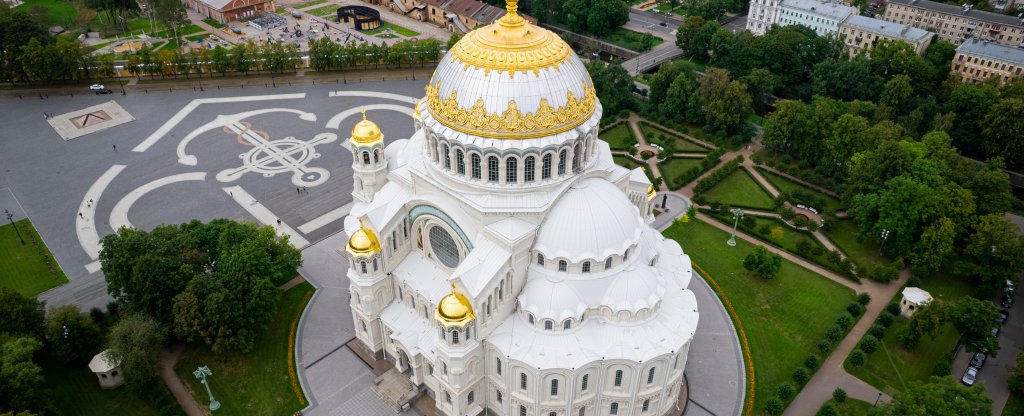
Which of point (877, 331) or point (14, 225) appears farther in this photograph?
point (14, 225)

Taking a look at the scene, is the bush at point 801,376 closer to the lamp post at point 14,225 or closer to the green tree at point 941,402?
the green tree at point 941,402

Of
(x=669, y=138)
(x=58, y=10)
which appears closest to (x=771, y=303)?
(x=669, y=138)

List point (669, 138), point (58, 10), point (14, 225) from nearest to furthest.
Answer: point (14, 225), point (669, 138), point (58, 10)

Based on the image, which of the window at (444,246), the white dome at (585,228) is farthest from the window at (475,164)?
the white dome at (585,228)

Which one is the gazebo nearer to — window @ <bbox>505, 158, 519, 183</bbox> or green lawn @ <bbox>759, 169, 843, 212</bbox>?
window @ <bbox>505, 158, 519, 183</bbox>

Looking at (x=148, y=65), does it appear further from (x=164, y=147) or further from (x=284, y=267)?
(x=284, y=267)

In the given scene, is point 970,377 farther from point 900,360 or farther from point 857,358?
point 857,358

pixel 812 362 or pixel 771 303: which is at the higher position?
pixel 771 303

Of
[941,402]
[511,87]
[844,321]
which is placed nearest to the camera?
[941,402]

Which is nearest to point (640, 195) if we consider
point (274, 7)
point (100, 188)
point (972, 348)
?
point (972, 348)
